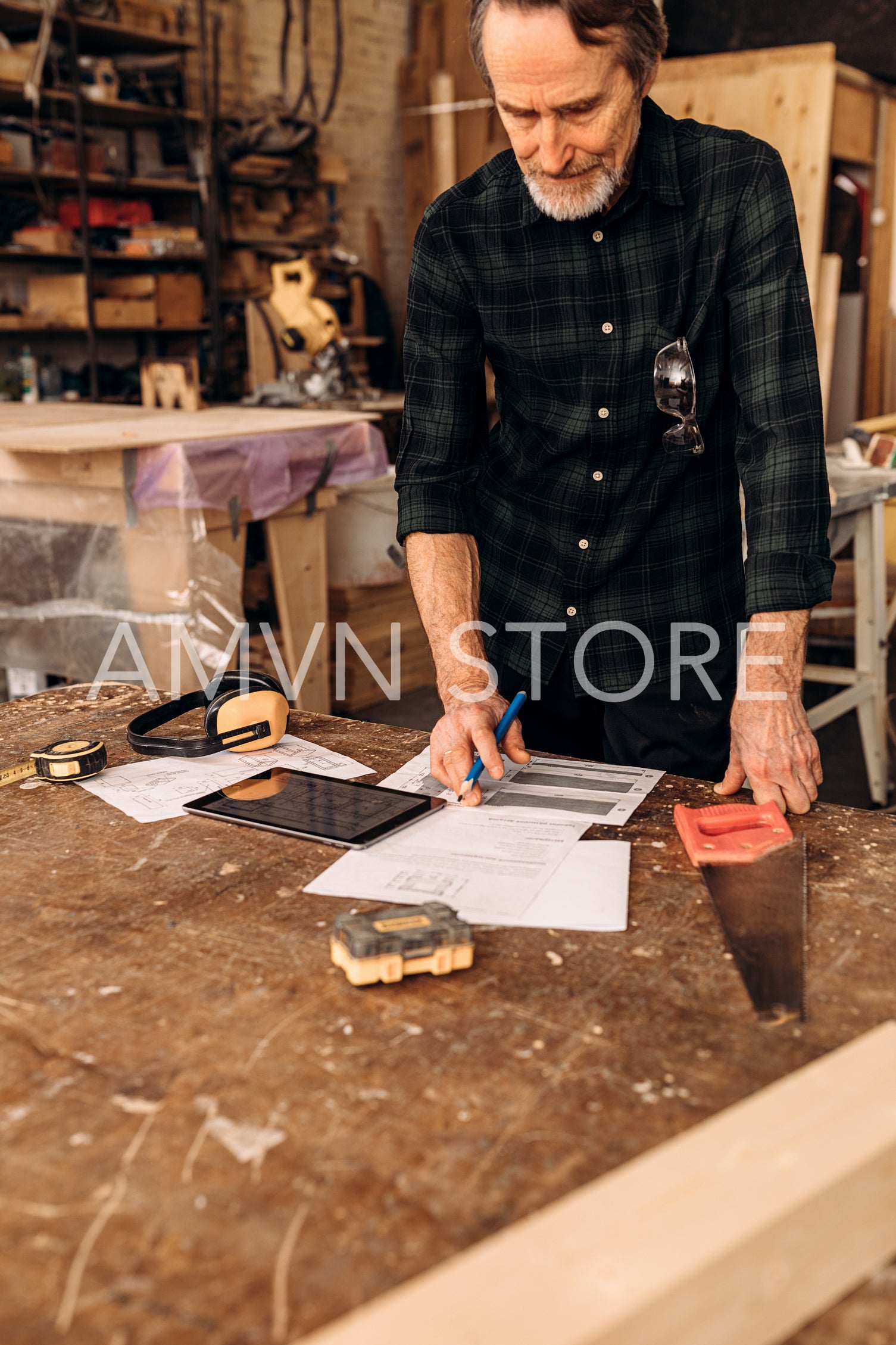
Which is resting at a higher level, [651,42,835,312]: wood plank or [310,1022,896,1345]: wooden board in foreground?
[651,42,835,312]: wood plank

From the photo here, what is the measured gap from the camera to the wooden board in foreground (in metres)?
0.51

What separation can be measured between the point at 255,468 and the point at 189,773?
176cm

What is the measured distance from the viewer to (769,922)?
0.90 metres

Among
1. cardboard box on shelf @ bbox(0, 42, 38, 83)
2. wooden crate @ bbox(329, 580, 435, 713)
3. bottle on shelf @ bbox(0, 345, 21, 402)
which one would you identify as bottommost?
wooden crate @ bbox(329, 580, 435, 713)

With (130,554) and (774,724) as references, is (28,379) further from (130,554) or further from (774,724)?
(774,724)

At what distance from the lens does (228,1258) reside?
1.88 feet

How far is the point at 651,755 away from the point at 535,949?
0.75 m

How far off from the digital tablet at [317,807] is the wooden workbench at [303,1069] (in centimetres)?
4

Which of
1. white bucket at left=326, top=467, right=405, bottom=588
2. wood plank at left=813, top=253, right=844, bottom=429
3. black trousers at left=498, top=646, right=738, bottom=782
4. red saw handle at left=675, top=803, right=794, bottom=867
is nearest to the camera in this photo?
red saw handle at left=675, top=803, right=794, bottom=867

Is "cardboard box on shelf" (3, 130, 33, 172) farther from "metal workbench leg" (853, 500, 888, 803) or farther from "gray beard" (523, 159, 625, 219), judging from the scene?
"gray beard" (523, 159, 625, 219)

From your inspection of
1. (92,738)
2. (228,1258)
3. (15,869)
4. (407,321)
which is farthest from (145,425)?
(228,1258)

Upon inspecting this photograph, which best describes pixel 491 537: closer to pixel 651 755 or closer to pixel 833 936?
pixel 651 755

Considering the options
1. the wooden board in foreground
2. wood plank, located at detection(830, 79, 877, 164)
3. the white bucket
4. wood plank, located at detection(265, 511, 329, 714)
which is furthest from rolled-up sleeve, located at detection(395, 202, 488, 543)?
wood plank, located at detection(830, 79, 877, 164)

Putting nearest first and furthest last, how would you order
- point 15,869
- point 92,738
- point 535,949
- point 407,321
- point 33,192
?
point 535,949 < point 15,869 < point 92,738 < point 407,321 < point 33,192
